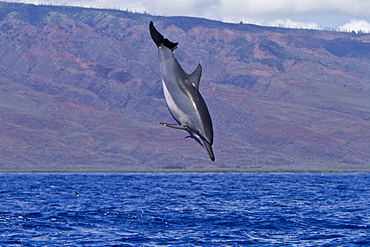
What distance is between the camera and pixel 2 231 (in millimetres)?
53688

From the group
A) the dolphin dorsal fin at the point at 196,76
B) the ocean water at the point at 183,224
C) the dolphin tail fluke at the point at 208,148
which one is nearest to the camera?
the dolphin tail fluke at the point at 208,148

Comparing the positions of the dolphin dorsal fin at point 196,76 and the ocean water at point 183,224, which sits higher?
the ocean water at point 183,224

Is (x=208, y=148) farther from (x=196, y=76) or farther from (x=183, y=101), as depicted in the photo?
(x=196, y=76)

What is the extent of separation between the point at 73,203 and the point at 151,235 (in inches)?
1436

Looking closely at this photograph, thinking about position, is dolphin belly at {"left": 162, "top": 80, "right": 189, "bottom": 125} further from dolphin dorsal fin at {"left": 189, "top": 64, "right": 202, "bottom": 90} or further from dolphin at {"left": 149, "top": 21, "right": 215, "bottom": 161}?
dolphin dorsal fin at {"left": 189, "top": 64, "right": 202, "bottom": 90}

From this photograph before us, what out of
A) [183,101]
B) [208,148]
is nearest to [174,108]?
[183,101]

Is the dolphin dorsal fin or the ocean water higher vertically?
the ocean water

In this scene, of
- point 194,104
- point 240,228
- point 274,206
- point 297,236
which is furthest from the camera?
point 274,206

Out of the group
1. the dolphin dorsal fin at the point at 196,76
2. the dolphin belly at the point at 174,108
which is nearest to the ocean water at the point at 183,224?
the dolphin dorsal fin at the point at 196,76

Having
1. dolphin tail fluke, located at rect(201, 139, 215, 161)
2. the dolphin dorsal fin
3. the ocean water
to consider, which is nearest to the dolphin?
dolphin tail fluke, located at rect(201, 139, 215, 161)

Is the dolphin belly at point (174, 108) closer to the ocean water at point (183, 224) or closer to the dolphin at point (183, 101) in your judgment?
the dolphin at point (183, 101)

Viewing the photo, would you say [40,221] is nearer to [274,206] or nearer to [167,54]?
[274,206]

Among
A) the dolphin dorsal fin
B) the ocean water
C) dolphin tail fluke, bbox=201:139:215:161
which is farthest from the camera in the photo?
the ocean water

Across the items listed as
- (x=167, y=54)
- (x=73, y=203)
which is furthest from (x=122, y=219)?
(x=167, y=54)
